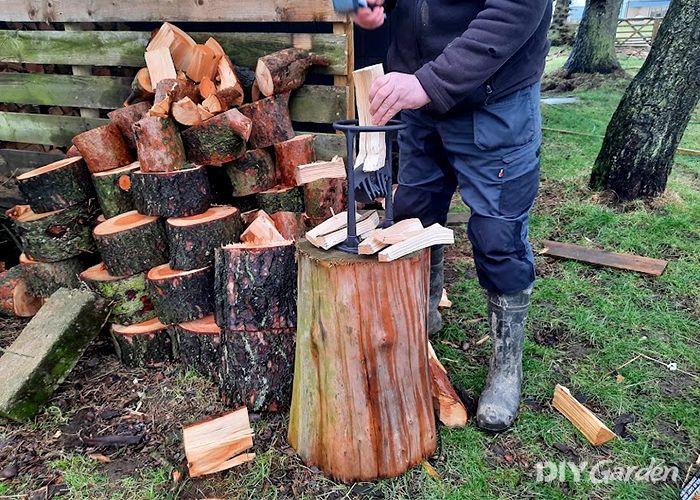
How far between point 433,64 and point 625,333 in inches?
74.2

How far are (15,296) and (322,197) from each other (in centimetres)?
191

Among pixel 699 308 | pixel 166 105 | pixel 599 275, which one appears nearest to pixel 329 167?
pixel 166 105

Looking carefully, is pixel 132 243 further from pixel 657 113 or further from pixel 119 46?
pixel 657 113

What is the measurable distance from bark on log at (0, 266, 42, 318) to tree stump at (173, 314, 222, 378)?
3.98 feet

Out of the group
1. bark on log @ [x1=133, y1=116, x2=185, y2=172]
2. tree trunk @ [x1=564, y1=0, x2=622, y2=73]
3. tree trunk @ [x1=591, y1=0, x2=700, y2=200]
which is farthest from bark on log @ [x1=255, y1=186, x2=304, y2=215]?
tree trunk @ [x1=564, y1=0, x2=622, y2=73]

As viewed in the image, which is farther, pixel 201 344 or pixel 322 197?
pixel 322 197

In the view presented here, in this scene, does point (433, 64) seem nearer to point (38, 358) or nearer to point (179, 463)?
point (179, 463)

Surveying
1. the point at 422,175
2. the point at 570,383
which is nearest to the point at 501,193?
the point at 422,175

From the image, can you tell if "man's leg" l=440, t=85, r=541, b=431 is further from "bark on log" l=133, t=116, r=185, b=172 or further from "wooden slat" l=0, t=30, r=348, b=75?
"bark on log" l=133, t=116, r=185, b=172

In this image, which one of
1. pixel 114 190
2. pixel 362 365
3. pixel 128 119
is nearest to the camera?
pixel 362 365

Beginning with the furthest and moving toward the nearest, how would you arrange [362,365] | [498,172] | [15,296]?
[15,296] → [498,172] → [362,365]

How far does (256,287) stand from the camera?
224cm

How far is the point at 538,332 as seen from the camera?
2816mm

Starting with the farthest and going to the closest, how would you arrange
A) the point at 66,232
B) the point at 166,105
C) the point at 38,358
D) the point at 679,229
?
the point at 679,229 → the point at 66,232 → the point at 166,105 → the point at 38,358
